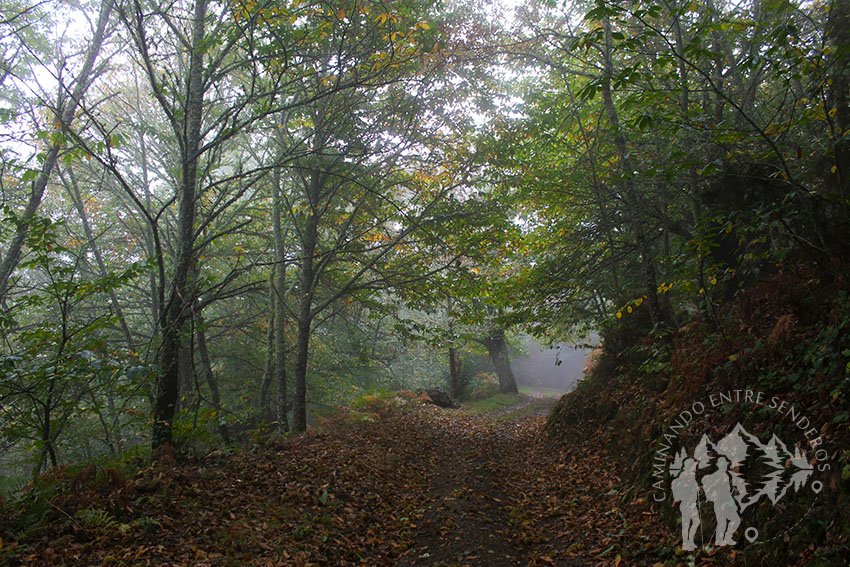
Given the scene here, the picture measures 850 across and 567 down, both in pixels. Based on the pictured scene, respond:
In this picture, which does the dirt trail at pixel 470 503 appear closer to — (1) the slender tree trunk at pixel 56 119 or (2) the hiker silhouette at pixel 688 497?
(2) the hiker silhouette at pixel 688 497

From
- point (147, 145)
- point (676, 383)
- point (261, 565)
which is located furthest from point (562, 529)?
point (147, 145)

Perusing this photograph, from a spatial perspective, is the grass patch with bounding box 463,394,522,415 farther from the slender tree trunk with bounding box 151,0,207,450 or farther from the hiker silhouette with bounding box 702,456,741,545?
the hiker silhouette with bounding box 702,456,741,545

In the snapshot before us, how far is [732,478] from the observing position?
14.0 ft

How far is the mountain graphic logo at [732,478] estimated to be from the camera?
3783mm

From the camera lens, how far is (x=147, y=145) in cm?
1460

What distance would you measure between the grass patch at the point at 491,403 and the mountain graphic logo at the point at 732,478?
1422 cm

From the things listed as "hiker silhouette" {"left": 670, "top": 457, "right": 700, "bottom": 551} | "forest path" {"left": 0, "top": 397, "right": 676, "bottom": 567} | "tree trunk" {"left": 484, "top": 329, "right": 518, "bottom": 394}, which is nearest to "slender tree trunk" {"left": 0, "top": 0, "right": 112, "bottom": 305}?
"forest path" {"left": 0, "top": 397, "right": 676, "bottom": 567}

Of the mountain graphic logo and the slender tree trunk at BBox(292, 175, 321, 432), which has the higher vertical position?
the slender tree trunk at BBox(292, 175, 321, 432)

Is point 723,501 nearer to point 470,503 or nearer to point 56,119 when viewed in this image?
point 470,503

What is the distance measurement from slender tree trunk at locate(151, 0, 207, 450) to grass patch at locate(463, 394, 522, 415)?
45.8ft

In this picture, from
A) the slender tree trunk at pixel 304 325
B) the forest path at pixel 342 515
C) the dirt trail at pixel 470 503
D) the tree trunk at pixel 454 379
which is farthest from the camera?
the tree trunk at pixel 454 379

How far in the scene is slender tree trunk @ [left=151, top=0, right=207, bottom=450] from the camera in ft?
20.1

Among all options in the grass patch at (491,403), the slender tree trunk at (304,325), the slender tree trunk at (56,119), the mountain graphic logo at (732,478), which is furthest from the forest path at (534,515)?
the grass patch at (491,403)

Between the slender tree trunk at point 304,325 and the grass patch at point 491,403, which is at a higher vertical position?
the slender tree trunk at point 304,325
